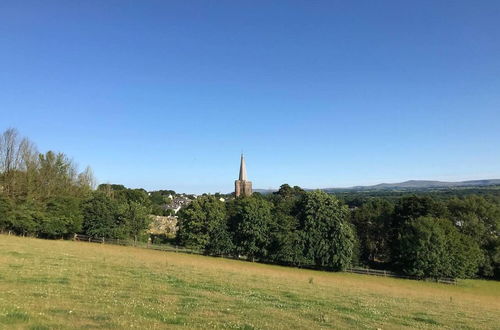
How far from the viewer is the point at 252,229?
62500 millimetres

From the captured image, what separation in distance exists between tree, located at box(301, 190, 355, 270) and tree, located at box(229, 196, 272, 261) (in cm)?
663

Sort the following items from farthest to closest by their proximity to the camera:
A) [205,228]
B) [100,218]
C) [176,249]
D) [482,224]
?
[176,249]
[100,218]
[482,224]
[205,228]

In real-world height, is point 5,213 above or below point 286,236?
above

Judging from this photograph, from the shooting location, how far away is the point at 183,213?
2667 inches

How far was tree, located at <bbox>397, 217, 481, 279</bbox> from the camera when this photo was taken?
55.4 metres

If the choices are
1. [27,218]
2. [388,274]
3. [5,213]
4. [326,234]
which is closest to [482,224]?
[388,274]

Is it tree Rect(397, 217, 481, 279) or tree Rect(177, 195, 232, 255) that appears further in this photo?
tree Rect(177, 195, 232, 255)

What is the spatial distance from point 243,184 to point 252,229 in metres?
67.7

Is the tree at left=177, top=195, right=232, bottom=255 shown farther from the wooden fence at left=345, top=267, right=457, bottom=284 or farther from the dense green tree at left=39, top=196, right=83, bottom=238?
the wooden fence at left=345, top=267, right=457, bottom=284

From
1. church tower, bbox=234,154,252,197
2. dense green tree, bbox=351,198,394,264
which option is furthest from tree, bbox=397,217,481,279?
church tower, bbox=234,154,252,197

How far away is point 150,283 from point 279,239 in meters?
42.4

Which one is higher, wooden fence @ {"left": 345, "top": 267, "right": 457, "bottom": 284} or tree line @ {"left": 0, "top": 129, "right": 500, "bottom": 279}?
tree line @ {"left": 0, "top": 129, "right": 500, "bottom": 279}

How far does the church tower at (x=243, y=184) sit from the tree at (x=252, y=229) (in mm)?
60947

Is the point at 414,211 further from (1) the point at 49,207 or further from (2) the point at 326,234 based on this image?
(1) the point at 49,207
